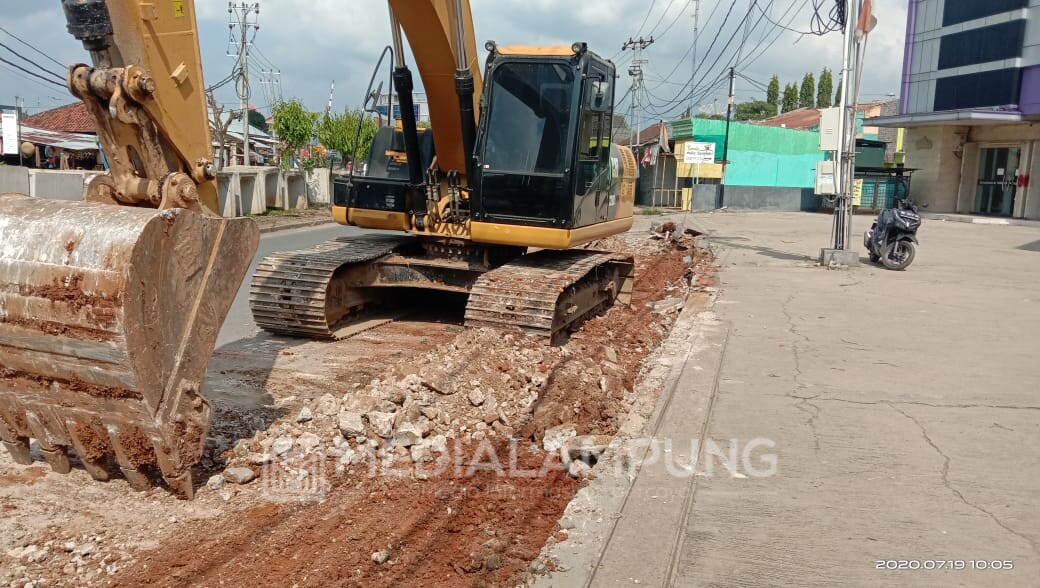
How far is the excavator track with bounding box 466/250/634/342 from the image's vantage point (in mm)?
7441

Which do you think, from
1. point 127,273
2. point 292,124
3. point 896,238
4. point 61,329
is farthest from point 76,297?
point 292,124

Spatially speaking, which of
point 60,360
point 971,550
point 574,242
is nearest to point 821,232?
point 574,242

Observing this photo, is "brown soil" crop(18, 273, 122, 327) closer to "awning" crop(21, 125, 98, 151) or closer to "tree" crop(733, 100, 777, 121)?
"awning" crop(21, 125, 98, 151)

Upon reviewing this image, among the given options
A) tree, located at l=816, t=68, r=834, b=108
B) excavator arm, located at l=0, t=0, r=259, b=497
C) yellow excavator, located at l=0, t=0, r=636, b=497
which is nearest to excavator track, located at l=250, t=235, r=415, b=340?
yellow excavator, located at l=0, t=0, r=636, b=497

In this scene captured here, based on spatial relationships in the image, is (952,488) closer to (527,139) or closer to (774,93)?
(527,139)

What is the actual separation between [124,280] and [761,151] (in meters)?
44.9

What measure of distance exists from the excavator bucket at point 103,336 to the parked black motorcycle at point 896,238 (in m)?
13.1

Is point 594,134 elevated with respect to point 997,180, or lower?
lower

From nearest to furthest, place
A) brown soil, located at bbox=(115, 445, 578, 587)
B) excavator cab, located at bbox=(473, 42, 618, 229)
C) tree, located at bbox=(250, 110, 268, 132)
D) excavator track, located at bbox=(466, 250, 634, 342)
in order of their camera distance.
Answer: brown soil, located at bbox=(115, 445, 578, 587) → excavator track, located at bbox=(466, 250, 634, 342) → excavator cab, located at bbox=(473, 42, 618, 229) → tree, located at bbox=(250, 110, 268, 132)

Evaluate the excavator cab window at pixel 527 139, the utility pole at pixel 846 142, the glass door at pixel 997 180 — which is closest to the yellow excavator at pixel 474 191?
the excavator cab window at pixel 527 139

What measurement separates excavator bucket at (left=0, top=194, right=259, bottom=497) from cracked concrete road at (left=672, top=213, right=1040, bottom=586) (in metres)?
2.57

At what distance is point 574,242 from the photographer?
8.19m

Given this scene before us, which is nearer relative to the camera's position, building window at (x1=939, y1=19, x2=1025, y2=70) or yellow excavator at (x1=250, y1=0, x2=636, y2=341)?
yellow excavator at (x1=250, y1=0, x2=636, y2=341)

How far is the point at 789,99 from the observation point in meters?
96.3
